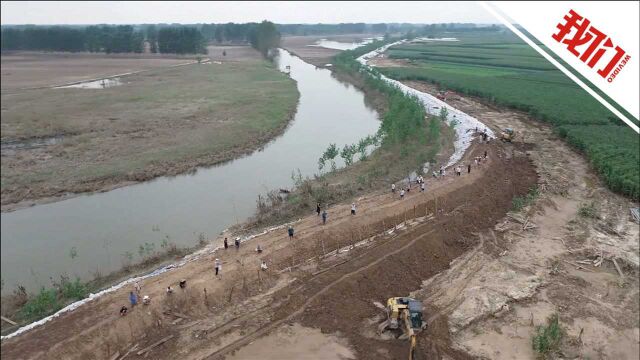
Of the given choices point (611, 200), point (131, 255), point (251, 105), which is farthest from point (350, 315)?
point (251, 105)

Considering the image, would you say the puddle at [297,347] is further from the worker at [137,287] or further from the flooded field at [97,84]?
the flooded field at [97,84]

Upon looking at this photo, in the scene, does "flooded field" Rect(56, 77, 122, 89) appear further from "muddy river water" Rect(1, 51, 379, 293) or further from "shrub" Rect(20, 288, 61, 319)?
"shrub" Rect(20, 288, 61, 319)

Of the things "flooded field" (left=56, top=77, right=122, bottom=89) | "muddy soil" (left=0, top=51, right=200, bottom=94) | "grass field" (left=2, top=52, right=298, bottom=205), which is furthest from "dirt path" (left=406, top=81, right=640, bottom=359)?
"flooded field" (left=56, top=77, right=122, bottom=89)

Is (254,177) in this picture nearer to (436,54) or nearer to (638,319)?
(638,319)

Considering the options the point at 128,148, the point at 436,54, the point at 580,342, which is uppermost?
the point at 436,54

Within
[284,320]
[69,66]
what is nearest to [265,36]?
[69,66]
